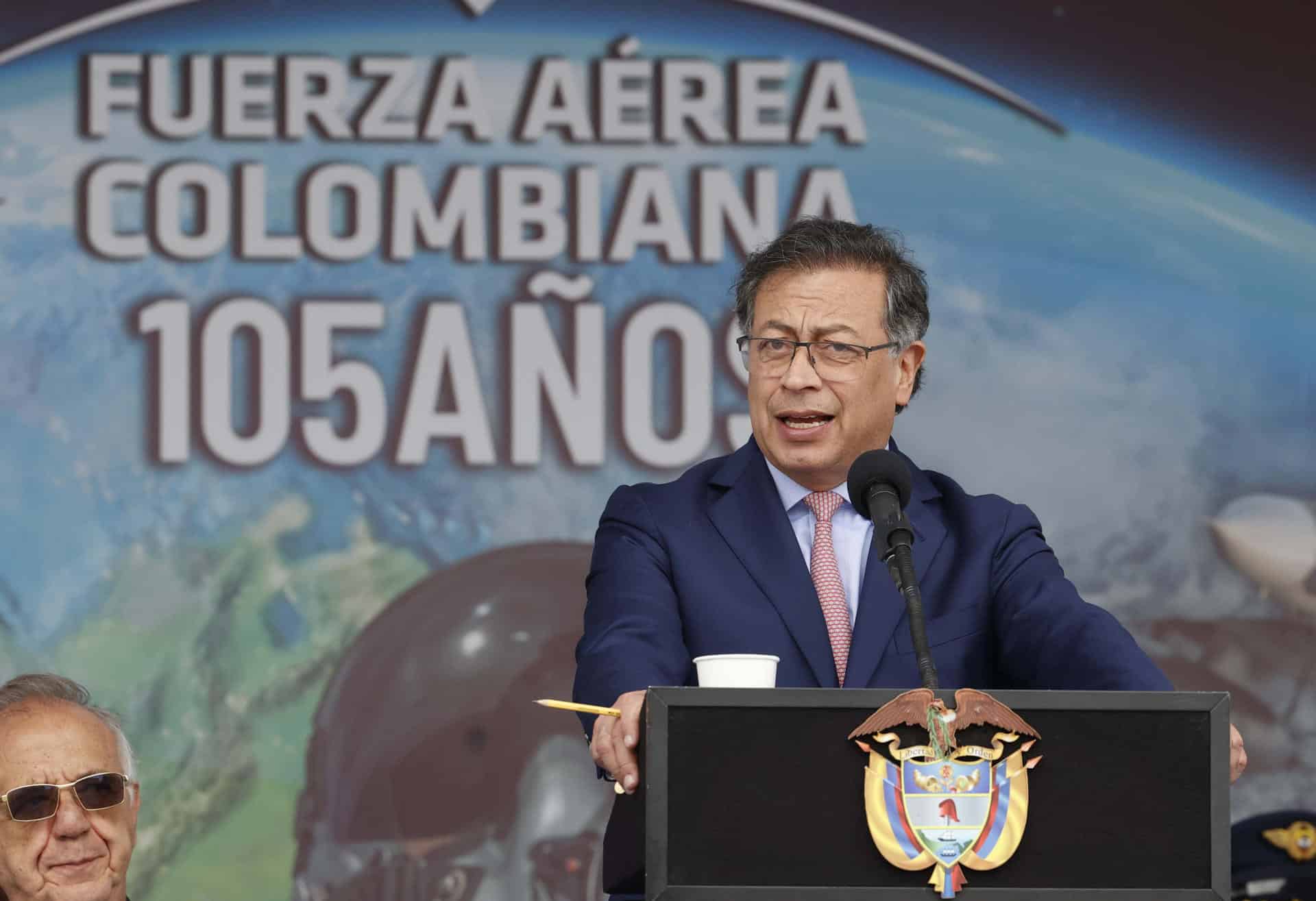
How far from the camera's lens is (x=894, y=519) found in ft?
7.88

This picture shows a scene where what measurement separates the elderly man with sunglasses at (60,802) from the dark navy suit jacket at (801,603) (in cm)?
80

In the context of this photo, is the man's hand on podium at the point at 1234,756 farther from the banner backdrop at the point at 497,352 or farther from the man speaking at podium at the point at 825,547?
the banner backdrop at the point at 497,352

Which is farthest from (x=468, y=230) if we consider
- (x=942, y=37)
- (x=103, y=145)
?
(x=942, y=37)

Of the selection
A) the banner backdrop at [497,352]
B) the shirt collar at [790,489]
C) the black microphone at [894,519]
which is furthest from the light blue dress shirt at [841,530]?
the banner backdrop at [497,352]

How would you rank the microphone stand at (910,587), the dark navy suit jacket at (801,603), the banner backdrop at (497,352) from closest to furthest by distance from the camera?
the microphone stand at (910,587)
the dark navy suit jacket at (801,603)
the banner backdrop at (497,352)

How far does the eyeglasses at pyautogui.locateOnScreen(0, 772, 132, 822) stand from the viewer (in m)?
2.93

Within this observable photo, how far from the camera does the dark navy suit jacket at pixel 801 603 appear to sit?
2691 millimetres

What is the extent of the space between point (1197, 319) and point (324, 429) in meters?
2.48

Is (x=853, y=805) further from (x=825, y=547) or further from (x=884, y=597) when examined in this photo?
(x=825, y=547)

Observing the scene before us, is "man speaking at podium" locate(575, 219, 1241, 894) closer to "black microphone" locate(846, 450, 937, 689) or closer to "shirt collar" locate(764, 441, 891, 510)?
"shirt collar" locate(764, 441, 891, 510)

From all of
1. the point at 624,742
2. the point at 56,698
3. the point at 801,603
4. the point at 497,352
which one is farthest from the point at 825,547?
the point at 497,352

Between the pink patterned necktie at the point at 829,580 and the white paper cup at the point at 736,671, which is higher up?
the pink patterned necktie at the point at 829,580

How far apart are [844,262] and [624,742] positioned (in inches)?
40.2

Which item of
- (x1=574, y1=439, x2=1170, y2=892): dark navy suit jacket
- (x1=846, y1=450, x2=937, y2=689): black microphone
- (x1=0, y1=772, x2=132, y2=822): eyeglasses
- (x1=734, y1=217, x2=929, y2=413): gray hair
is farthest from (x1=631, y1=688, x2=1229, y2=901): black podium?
(x1=0, y1=772, x2=132, y2=822): eyeglasses
